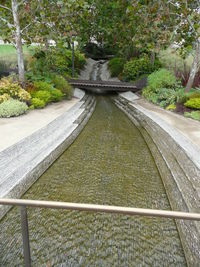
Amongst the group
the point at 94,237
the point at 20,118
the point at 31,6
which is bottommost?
the point at 94,237

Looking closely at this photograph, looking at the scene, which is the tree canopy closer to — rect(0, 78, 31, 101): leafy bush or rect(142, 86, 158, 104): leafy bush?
rect(0, 78, 31, 101): leafy bush

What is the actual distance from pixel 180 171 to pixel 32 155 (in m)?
4.05

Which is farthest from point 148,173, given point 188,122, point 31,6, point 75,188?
point 31,6

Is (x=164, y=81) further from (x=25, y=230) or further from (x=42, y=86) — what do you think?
(x=25, y=230)

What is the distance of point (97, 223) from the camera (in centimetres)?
388

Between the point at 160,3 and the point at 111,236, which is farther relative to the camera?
the point at 160,3

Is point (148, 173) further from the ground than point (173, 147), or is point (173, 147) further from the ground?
point (173, 147)

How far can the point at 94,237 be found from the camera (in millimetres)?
3576

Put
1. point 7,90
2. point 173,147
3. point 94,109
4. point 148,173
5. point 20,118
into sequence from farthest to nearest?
point 94,109
point 7,90
point 20,118
point 173,147
point 148,173

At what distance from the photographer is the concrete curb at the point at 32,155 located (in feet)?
→ 14.0

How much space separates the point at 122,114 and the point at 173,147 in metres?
5.74

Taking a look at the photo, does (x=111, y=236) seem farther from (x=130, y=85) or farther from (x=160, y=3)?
(x=130, y=85)

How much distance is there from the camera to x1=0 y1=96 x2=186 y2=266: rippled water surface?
3.22 metres

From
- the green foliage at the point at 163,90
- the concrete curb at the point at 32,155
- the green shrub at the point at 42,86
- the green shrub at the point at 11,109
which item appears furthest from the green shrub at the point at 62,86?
the green foliage at the point at 163,90
